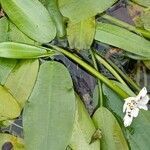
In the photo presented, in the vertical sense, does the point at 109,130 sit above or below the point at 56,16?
A: below

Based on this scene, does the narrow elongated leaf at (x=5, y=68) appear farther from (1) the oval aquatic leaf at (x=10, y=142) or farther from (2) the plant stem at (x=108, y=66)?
(2) the plant stem at (x=108, y=66)

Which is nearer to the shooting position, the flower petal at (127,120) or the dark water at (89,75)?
the flower petal at (127,120)

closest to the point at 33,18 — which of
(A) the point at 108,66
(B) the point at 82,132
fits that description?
(A) the point at 108,66

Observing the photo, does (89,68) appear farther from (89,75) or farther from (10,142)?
(10,142)

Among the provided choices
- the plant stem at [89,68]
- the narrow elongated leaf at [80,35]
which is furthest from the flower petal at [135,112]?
the narrow elongated leaf at [80,35]

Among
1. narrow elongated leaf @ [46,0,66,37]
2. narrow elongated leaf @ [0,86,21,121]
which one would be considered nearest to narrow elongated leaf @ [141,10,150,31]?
narrow elongated leaf @ [46,0,66,37]

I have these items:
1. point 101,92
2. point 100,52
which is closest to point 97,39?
point 100,52

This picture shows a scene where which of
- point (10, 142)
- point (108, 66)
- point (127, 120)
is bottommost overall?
point (10, 142)
